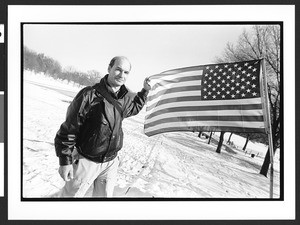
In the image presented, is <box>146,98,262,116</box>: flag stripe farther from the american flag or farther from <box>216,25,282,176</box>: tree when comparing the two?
<box>216,25,282,176</box>: tree

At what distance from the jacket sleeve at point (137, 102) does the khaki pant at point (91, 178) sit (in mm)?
476

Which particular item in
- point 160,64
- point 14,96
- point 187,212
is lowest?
point 187,212

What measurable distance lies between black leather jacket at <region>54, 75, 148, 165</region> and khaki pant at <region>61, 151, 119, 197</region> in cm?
6

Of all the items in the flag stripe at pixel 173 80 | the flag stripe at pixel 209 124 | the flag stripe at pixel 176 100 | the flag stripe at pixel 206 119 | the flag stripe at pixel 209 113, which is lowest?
the flag stripe at pixel 209 124

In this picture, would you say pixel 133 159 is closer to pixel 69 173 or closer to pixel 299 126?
pixel 69 173

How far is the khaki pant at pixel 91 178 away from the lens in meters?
2.62

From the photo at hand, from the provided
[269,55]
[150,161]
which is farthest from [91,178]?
[269,55]

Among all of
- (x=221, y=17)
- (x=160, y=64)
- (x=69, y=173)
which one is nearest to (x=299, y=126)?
(x=221, y=17)

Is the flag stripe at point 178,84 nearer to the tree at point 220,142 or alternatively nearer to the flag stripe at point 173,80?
the flag stripe at point 173,80

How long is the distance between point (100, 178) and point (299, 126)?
1954 millimetres

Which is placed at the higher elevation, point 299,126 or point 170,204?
point 299,126

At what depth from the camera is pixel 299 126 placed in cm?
276

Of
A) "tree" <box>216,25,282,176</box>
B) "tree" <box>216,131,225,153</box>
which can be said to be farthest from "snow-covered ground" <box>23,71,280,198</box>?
"tree" <box>216,25,282,176</box>

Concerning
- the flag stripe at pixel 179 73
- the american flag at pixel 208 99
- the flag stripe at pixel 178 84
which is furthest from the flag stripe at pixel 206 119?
the flag stripe at pixel 179 73
